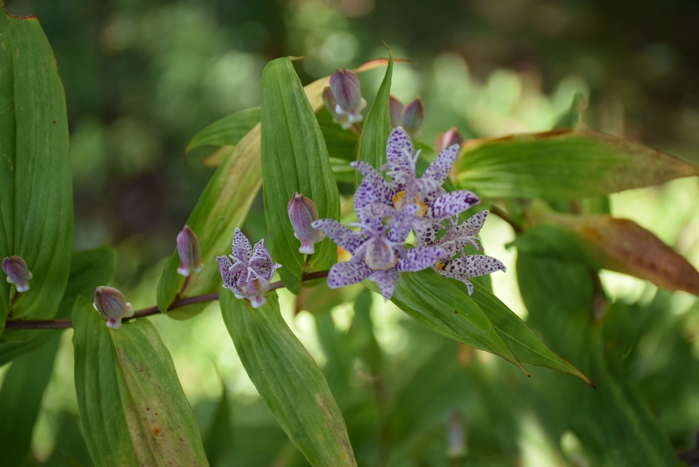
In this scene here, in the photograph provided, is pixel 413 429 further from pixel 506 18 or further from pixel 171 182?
pixel 506 18

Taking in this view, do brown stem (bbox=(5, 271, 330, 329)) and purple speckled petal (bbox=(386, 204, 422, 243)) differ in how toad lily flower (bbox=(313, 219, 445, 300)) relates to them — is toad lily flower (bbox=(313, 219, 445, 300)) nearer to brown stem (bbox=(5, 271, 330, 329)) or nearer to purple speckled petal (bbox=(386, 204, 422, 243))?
purple speckled petal (bbox=(386, 204, 422, 243))

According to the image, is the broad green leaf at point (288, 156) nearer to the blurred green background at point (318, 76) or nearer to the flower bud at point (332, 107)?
the flower bud at point (332, 107)

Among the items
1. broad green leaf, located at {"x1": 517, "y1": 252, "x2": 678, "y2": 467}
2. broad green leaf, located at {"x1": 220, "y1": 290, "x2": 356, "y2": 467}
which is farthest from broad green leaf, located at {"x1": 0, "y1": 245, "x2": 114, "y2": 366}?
broad green leaf, located at {"x1": 517, "y1": 252, "x2": 678, "y2": 467}

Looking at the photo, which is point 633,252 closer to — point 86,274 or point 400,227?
point 400,227

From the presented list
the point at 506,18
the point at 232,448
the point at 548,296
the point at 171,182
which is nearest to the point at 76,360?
the point at 232,448

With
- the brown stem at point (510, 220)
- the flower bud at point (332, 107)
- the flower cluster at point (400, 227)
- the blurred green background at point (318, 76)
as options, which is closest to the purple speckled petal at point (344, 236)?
the flower cluster at point (400, 227)

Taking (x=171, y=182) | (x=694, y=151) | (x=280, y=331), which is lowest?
(x=171, y=182)
